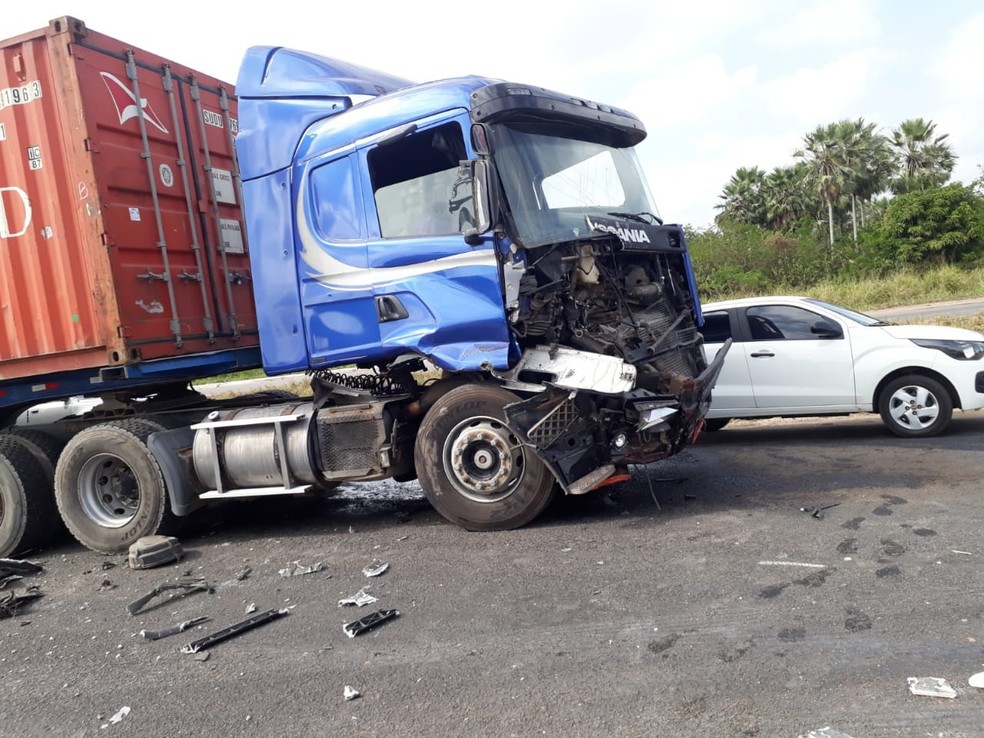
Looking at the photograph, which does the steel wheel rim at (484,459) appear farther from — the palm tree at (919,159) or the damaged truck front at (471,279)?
the palm tree at (919,159)

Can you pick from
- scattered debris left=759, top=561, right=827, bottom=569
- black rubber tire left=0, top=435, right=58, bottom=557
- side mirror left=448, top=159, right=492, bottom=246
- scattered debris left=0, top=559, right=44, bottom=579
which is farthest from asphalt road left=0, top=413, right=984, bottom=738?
side mirror left=448, top=159, right=492, bottom=246

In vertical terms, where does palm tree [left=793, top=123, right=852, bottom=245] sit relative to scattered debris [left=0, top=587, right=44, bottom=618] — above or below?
above

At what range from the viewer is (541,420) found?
5.05 m

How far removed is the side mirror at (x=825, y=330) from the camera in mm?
7605

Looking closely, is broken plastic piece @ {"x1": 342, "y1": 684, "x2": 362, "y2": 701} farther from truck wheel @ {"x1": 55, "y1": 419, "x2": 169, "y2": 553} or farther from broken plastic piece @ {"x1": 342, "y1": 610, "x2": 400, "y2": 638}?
truck wheel @ {"x1": 55, "y1": 419, "x2": 169, "y2": 553}

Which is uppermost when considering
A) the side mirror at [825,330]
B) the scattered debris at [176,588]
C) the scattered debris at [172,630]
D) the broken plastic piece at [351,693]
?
the side mirror at [825,330]

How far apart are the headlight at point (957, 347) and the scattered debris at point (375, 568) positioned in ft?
18.0

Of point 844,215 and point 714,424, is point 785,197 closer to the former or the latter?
point 844,215

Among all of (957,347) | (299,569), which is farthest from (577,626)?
(957,347)

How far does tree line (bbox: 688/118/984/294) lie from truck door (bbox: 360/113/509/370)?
2444cm

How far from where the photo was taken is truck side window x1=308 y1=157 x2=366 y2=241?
18.2ft


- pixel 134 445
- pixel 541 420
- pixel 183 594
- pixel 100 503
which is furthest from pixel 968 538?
pixel 100 503

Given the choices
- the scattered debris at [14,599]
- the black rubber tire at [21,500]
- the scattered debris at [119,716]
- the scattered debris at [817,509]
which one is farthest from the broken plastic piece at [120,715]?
the scattered debris at [817,509]

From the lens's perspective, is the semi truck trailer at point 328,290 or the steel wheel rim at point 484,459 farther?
the steel wheel rim at point 484,459
